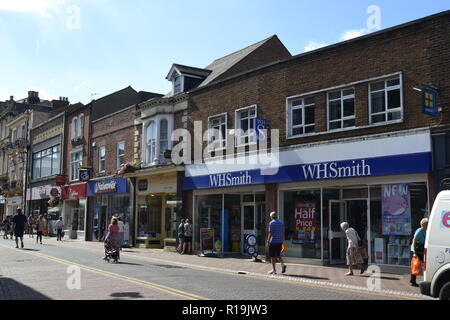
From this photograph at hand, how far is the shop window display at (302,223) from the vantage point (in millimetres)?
18250

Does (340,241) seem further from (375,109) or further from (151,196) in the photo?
(151,196)

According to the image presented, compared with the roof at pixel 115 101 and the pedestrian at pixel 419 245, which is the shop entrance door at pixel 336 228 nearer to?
the pedestrian at pixel 419 245

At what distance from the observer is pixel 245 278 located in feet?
47.4

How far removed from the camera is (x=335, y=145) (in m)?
17.4

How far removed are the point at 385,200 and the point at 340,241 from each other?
2913 millimetres

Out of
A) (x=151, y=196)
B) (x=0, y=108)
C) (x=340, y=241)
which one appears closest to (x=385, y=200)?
(x=340, y=241)

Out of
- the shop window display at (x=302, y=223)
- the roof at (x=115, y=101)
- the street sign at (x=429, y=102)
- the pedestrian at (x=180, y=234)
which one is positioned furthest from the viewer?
the roof at (x=115, y=101)

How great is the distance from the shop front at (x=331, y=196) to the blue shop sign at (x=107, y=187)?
8.24 m

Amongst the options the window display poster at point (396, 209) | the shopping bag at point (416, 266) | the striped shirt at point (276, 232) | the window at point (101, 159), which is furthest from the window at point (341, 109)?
the window at point (101, 159)

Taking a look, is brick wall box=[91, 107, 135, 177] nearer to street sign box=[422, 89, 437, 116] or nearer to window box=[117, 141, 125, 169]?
window box=[117, 141, 125, 169]

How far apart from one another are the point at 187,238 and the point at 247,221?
10.4ft

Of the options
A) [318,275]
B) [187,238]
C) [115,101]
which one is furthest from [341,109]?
[115,101]

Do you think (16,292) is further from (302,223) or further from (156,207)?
(156,207)

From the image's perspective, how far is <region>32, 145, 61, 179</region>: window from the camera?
41175 mm
